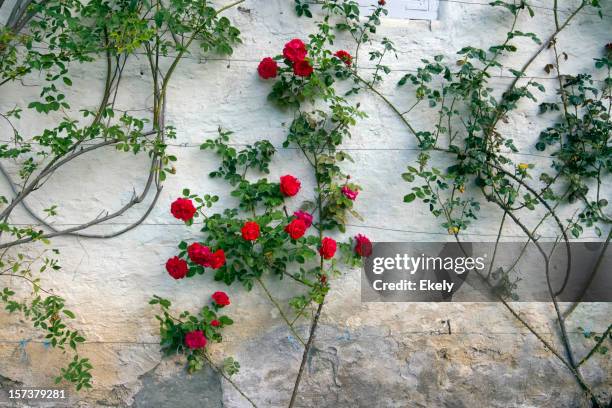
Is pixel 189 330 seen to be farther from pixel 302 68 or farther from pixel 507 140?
pixel 507 140

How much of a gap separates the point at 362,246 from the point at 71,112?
141cm

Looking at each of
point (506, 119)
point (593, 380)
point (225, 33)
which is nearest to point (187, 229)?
point (225, 33)

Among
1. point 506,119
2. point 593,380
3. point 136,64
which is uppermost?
point 136,64

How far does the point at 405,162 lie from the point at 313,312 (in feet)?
2.67

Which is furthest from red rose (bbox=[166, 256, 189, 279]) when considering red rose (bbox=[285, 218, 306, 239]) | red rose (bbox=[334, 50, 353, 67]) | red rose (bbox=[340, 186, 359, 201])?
red rose (bbox=[334, 50, 353, 67])

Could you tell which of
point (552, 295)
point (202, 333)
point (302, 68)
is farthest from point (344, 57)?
point (552, 295)

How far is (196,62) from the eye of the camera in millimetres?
2855

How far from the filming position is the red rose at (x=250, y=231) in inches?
104

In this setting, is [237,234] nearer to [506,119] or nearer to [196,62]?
[196,62]

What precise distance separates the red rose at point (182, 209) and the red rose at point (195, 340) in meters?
0.49

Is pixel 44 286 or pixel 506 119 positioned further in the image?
pixel 506 119

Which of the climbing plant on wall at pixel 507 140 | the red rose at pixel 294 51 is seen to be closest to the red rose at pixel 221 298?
the climbing plant on wall at pixel 507 140

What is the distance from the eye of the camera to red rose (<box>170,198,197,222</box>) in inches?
104

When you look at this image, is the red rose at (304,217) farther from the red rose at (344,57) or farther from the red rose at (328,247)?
the red rose at (344,57)
